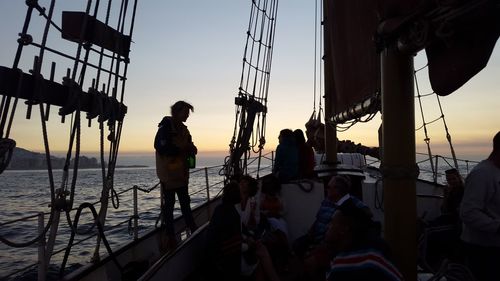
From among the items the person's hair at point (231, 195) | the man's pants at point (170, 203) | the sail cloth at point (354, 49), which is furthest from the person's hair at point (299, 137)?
the person's hair at point (231, 195)

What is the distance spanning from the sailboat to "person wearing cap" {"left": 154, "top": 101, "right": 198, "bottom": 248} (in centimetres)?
46

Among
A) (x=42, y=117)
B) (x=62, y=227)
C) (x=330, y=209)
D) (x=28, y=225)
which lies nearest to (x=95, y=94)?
(x=42, y=117)

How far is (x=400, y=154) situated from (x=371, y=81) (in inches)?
42.0

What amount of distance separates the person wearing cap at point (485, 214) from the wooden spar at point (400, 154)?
0.50 m

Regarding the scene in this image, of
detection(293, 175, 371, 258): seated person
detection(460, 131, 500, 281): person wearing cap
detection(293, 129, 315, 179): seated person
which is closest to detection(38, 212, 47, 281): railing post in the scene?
detection(293, 175, 371, 258): seated person

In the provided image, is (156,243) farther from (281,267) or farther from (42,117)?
(42,117)

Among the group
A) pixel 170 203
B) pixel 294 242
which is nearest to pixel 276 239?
pixel 294 242

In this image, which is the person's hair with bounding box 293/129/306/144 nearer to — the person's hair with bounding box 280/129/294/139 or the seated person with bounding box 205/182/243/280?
the person's hair with bounding box 280/129/294/139

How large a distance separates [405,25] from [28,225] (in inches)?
946

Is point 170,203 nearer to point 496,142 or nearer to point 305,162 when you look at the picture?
point 305,162

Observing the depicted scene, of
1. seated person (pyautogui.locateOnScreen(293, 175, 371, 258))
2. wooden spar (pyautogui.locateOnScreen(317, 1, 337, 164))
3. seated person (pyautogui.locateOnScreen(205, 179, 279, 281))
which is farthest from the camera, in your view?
wooden spar (pyautogui.locateOnScreen(317, 1, 337, 164))

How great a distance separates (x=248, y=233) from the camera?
14.6 feet

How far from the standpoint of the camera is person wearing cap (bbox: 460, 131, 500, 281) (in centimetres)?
258

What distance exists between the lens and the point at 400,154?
234 cm
